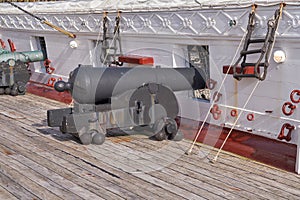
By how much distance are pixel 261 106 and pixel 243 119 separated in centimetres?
42

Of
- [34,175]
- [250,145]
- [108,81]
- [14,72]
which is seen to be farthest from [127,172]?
[14,72]

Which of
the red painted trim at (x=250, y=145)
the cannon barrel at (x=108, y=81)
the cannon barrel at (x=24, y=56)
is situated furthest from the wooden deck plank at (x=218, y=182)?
the cannon barrel at (x=24, y=56)

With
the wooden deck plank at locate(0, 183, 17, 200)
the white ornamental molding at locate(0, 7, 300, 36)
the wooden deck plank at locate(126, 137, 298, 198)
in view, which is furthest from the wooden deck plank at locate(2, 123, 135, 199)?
the white ornamental molding at locate(0, 7, 300, 36)

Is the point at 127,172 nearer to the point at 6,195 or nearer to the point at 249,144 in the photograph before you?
the point at 6,195

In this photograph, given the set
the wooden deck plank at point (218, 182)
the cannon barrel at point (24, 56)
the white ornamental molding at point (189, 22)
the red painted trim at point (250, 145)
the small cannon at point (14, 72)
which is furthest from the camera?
the cannon barrel at point (24, 56)

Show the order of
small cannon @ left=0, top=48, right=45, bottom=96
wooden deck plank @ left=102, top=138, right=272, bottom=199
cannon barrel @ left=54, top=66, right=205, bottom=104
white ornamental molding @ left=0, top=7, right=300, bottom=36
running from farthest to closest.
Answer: small cannon @ left=0, top=48, right=45, bottom=96, cannon barrel @ left=54, top=66, right=205, bottom=104, white ornamental molding @ left=0, top=7, right=300, bottom=36, wooden deck plank @ left=102, top=138, right=272, bottom=199

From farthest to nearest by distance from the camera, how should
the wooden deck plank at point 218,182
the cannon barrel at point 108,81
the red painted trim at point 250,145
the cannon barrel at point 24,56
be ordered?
the cannon barrel at point 24,56, the cannon barrel at point 108,81, the red painted trim at point 250,145, the wooden deck plank at point 218,182

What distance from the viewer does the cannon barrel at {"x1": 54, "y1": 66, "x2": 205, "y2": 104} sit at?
7059 millimetres

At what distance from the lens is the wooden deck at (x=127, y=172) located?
5367mm

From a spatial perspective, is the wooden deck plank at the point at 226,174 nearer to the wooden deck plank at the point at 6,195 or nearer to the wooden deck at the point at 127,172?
the wooden deck at the point at 127,172

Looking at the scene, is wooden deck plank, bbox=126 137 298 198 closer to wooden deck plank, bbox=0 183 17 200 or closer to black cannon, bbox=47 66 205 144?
black cannon, bbox=47 66 205 144

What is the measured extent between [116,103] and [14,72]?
5417 millimetres

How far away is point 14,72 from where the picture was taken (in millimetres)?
11766

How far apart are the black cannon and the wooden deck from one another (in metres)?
0.26
